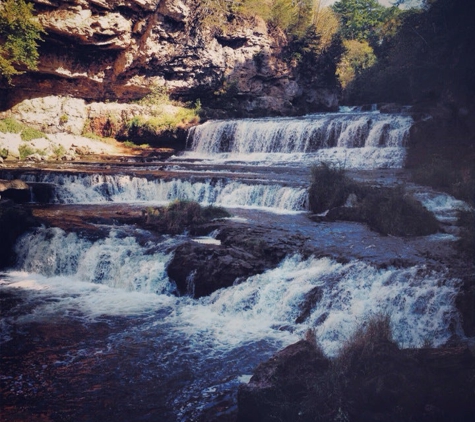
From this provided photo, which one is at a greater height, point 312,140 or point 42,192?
point 312,140

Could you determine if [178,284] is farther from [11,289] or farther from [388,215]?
[388,215]

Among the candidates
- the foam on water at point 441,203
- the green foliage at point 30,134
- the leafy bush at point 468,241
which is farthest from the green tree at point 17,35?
the leafy bush at point 468,241

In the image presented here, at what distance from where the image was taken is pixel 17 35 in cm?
2091

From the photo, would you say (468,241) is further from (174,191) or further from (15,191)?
(15,191)

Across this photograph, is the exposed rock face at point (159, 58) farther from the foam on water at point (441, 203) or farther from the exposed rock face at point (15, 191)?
the foam on water at point (441, 203)

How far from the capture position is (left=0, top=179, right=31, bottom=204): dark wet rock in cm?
1426

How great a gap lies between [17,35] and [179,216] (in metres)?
16.0

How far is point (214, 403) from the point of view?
16.3 feet

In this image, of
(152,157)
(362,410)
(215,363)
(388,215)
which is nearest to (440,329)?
(362,410)

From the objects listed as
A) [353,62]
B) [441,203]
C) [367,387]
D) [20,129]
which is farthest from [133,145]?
[367,387]

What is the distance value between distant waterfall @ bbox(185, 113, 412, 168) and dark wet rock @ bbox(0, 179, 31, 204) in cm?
1110

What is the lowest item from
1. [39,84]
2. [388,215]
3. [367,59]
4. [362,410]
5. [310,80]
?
[362,410]

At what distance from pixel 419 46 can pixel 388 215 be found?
16699mm

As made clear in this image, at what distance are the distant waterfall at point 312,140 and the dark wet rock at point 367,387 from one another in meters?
13.3
